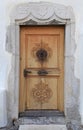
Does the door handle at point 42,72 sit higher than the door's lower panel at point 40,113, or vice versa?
the door handle at point 42,72

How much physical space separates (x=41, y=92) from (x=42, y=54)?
73cm

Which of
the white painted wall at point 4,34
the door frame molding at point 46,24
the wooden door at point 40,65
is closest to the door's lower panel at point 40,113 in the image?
the wooden door at point 40,65

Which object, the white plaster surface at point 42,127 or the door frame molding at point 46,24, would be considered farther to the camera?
the door frame molding at point 46,24

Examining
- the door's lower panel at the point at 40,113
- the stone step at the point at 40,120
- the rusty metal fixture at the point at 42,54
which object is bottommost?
the stone step at the point at 40,120

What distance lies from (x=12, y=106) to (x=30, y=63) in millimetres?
881

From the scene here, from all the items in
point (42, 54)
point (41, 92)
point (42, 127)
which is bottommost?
point (42, 127)

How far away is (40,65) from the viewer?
5742 mm

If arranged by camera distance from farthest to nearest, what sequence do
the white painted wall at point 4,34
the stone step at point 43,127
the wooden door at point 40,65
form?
the wooden door at point 40,65, the white painted wall at point 4,34, the stone step at point 43,127

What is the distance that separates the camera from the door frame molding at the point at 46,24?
5480 mm

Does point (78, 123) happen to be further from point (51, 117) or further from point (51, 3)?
point (51, 3)

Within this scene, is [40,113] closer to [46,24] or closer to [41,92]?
[41,92]

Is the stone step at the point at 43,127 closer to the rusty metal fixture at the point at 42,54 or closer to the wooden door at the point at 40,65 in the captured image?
the wooden door at the point at 40,65

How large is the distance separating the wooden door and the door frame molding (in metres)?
0.15

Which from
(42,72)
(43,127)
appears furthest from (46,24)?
(43,127)
